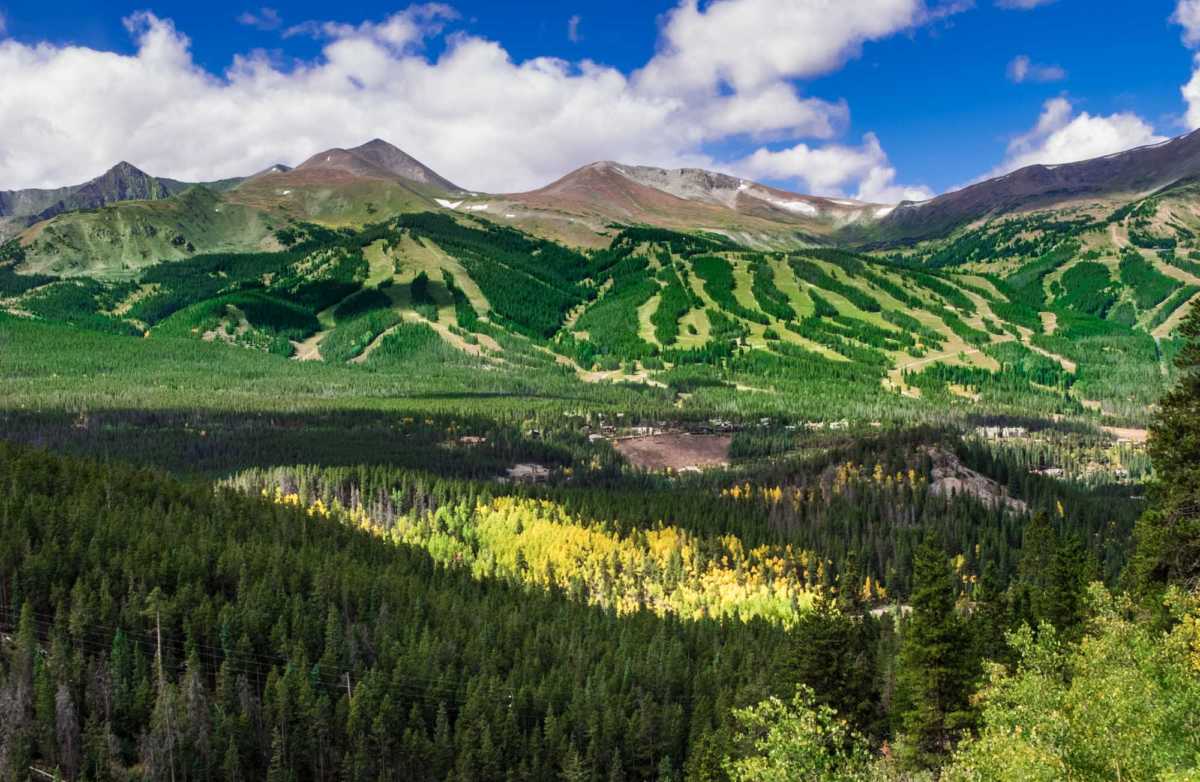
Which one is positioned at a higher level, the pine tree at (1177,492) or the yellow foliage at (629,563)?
the pine tree at (1177,492)

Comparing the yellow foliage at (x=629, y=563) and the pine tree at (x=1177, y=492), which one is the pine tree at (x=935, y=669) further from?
the yellow foliage at (x=629, y=563)

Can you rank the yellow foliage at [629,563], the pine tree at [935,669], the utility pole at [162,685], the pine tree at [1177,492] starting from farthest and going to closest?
the yellow foliage at [629,563] → the utility pole at [162,685] → the pine tree at [935,669] → the pine tree at [1177,492]

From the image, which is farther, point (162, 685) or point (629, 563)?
point (629, 563)

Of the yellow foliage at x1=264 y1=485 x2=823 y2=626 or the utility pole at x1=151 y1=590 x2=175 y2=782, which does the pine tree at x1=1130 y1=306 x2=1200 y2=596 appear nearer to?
the utility pole at x1=151 y1=590 x2=175 y2=782

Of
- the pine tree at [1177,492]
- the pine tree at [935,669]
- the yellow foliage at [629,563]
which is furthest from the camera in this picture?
the yellow foliage at [629,563]

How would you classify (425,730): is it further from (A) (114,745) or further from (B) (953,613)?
(B) (953,613)

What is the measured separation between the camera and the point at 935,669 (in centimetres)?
6531

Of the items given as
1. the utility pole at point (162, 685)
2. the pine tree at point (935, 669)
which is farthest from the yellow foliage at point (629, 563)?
the pine tree at point (935, 669)

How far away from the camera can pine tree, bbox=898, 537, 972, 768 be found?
65.1 meters

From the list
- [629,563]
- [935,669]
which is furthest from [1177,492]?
[629,563]

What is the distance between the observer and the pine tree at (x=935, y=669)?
6506 cm

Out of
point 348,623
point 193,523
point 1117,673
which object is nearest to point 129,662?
point 348,623

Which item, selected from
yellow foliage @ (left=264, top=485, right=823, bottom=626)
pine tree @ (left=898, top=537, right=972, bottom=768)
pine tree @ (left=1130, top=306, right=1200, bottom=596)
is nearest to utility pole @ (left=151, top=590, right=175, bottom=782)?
yellow foliage @ (left=264, top=485, right=823, bottom=626)

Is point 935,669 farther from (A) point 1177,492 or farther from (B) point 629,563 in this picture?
(B) point 629,563
